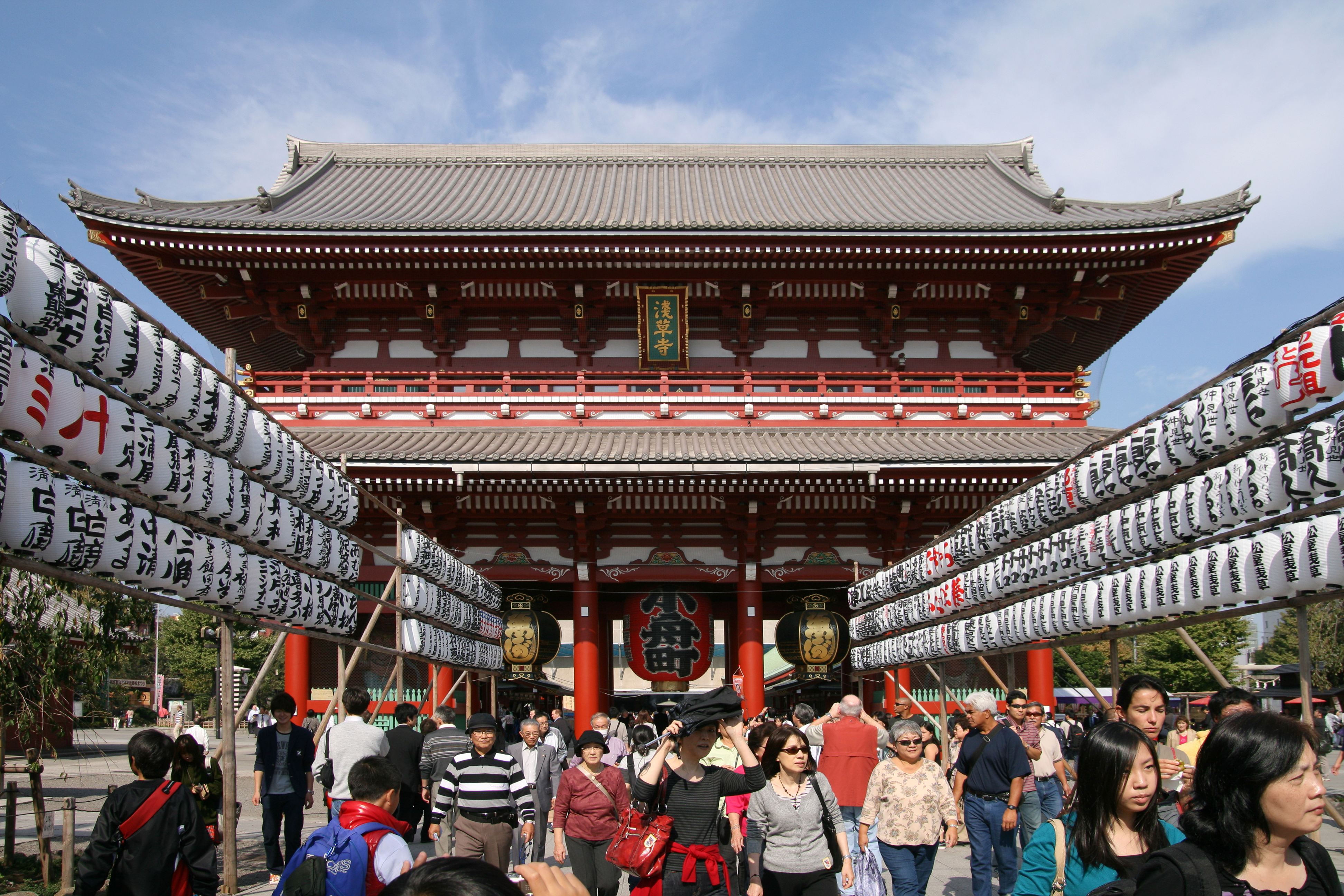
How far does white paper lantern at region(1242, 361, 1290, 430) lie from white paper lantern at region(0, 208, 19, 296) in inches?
273

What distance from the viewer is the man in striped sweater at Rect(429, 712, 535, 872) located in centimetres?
680

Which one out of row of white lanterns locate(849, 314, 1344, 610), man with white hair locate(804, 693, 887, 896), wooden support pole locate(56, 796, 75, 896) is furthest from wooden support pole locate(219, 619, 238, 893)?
row of white lanterns locate(849, 314, 1344, 610)

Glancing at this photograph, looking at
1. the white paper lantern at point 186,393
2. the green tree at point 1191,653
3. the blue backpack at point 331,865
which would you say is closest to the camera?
the blue backpack at point 331,865

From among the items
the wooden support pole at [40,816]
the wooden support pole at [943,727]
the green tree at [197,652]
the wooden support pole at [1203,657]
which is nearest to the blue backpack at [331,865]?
the wooden support pole at [1203,657]

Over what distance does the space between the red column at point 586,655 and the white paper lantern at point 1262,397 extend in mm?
11171

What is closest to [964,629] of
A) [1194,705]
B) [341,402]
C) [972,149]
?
[341,402]

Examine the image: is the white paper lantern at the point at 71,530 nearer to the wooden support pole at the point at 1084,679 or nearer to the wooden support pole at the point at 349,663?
the wooden support pole at the point at 349,663

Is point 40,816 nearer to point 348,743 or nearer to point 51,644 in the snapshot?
point 51,644

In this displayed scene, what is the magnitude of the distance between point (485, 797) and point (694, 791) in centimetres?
190

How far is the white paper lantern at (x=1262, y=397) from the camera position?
6074 millimetres

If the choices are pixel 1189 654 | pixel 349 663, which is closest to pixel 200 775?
pixel 349 663

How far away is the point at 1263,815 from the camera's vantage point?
8.84 feet

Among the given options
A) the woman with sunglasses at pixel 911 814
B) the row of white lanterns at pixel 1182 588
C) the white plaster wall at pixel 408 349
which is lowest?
the woman with sunglasses at pixel 911 814

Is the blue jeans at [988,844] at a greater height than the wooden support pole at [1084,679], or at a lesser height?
lesser
